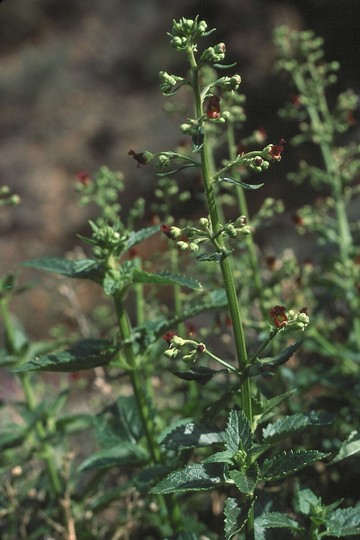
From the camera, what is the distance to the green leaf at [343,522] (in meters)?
1.58

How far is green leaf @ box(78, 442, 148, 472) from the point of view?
198 centimetres

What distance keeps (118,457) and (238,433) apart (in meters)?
0.62

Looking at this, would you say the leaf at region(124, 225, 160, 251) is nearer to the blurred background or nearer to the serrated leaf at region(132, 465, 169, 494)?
the serrated leaf at region(132, 465, 169, 494)

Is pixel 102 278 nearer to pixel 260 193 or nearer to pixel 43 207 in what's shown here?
pixel 260 193

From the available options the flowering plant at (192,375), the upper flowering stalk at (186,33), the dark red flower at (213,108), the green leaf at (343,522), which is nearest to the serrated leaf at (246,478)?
the flowering plant at (192,375)

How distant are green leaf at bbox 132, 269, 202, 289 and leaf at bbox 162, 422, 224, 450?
0.33 m

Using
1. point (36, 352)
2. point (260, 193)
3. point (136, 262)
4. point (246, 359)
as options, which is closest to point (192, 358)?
point (246, 359)

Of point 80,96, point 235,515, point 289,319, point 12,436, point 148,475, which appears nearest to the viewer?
point 235,515

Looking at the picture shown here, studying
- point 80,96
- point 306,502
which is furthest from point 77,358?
point 80,96

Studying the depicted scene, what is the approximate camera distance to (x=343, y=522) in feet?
5.34

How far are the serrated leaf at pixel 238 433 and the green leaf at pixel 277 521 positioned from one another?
200mm

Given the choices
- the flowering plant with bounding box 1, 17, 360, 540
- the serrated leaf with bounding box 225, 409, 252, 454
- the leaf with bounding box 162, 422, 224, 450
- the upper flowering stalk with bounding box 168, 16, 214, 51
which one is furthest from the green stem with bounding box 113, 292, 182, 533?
the upper flowering stalk with bounding box 168, 16, 214, 51

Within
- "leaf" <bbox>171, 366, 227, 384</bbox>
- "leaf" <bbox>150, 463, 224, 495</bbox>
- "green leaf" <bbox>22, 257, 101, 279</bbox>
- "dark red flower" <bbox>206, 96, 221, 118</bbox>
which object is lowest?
"leaf" <bbox>150, 463, 224, 495</bbox>

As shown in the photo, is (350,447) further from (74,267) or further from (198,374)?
(74,267)
